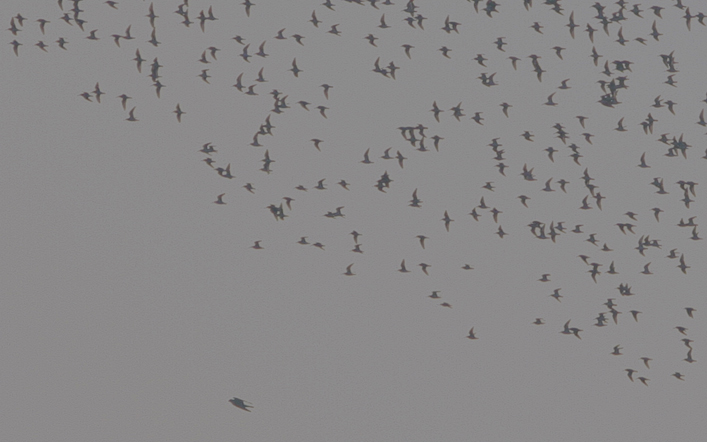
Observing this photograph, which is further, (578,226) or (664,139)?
(578,226)

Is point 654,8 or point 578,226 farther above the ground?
point 654,8

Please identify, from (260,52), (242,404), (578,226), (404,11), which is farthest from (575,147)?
(242,404)

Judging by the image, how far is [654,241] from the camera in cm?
9475

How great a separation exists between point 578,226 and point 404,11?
1606 cm

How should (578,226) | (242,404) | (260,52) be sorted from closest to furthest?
(242,404)
(260,52)
(578,226)

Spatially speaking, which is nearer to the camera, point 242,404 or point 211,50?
point 242,404

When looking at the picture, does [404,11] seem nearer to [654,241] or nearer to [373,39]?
[373,39]

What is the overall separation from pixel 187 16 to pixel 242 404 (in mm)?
41871

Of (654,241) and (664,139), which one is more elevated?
(664,139)

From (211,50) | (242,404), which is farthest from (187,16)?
(242,404)

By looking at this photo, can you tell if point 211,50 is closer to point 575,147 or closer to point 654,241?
Answer: point 575,147

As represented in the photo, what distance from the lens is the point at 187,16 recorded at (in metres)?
92.3

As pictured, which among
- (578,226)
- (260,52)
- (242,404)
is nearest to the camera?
(242,404)

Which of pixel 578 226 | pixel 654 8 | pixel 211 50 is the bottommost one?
pixel 578 226
